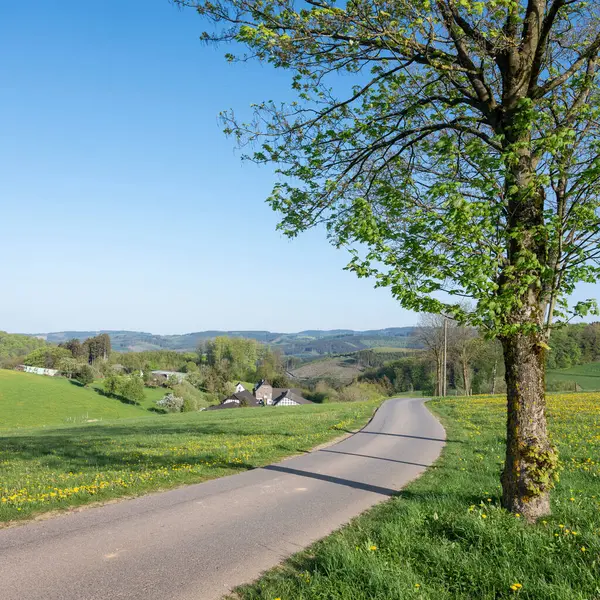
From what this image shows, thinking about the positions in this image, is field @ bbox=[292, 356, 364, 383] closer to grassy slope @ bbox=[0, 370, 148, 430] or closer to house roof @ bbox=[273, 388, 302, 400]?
house roof @ bbox=[273, 388, 302, 400]

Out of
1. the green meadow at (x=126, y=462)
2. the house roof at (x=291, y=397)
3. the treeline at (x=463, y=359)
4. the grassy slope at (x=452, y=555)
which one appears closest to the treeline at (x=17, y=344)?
the house roof at (x=291, y=397)

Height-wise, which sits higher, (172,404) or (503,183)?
(503,183)

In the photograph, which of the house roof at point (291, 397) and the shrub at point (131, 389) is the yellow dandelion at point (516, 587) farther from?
the house roof at point (291, 397)

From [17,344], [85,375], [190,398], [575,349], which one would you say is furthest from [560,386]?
[17,344]

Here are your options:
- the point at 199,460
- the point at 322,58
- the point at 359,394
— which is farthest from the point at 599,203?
the point at 359,394

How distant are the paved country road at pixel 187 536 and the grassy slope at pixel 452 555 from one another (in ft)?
1.82

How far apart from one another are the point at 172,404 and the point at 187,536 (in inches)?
2834

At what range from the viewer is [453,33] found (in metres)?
6.63

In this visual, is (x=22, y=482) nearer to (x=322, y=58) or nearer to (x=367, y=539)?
(x=367, y=539)

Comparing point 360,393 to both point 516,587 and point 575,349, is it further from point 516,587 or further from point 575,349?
point 516,587

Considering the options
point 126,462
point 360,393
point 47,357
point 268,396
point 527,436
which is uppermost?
point 527,436

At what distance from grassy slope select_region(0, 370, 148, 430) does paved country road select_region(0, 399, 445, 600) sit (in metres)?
54.4

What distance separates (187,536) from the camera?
615 cm

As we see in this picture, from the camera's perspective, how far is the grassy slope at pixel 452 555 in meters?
4.25
